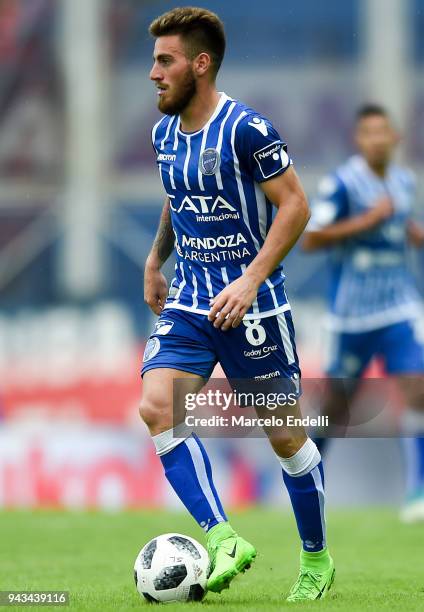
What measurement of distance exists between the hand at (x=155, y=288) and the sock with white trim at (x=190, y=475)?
0.66 meters

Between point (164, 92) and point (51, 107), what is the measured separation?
528 inches

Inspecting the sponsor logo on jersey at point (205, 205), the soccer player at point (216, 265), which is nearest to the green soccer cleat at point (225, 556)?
the soccer player at point (216, 265)

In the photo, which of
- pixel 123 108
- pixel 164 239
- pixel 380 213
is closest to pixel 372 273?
pixel 380 213

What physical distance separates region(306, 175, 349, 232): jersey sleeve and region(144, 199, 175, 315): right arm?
3.45 meters

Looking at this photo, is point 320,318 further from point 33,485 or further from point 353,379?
point 353,379

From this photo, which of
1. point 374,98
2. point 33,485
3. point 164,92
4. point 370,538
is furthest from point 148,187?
point 164,92

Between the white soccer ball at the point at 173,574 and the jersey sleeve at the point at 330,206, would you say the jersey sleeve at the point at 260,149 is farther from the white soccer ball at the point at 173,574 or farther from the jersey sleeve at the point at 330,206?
the jersey sleeve at the point at 330,206

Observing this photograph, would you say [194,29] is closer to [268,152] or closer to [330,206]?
[268,152]

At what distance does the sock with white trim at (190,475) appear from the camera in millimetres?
5055

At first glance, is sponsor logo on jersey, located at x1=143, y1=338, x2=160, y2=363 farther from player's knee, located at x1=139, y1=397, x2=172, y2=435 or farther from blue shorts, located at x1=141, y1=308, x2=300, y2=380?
player's knee, located at x1=139, y1=397, x2=172, y2=435

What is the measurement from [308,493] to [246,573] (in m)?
1.24

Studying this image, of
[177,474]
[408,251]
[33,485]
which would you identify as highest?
[408,251]

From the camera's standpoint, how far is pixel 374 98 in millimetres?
18438

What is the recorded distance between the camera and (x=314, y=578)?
→ 17.3 ft
